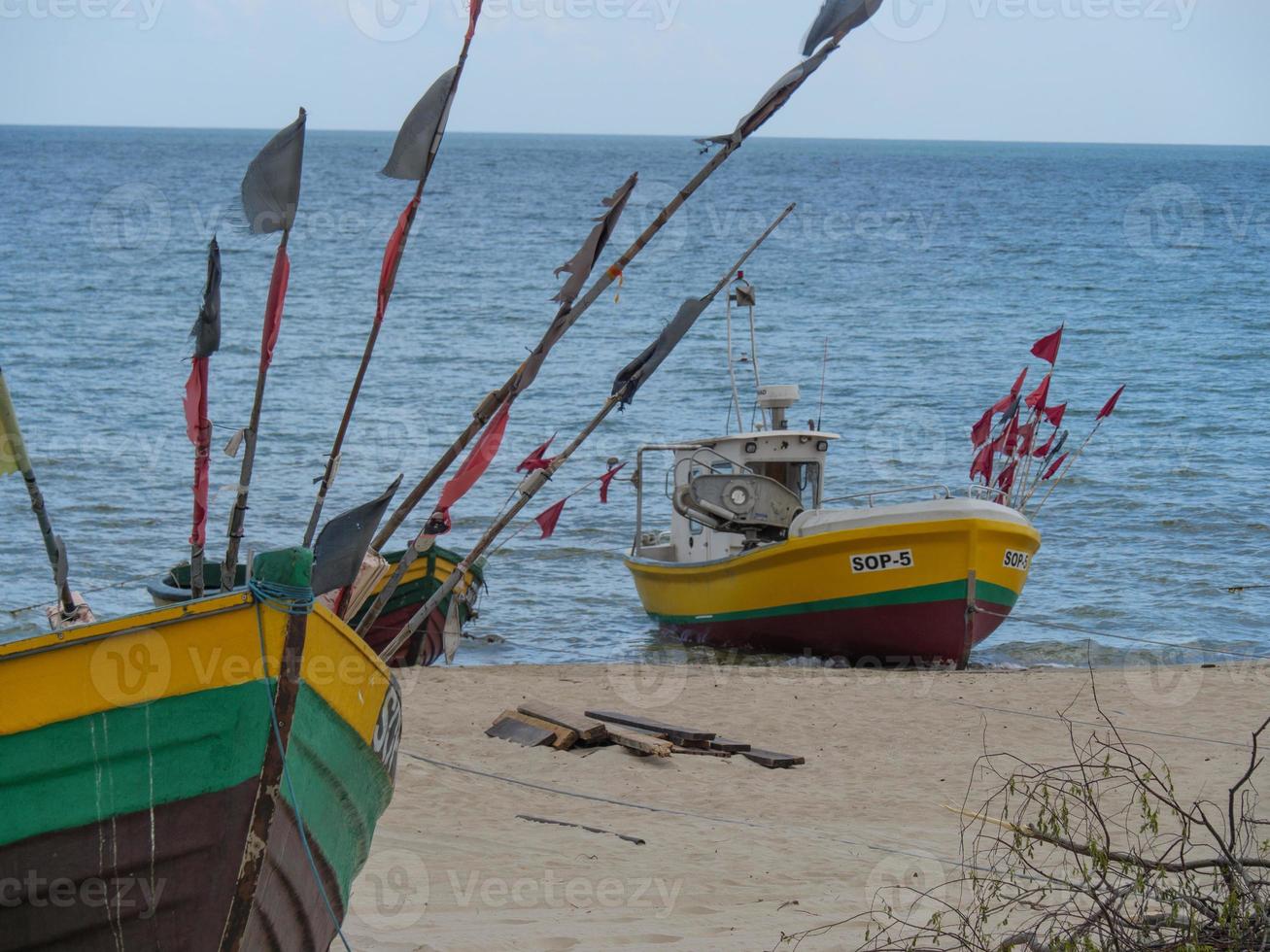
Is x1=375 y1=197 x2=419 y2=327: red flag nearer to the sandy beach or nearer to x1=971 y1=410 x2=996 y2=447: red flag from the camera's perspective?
the sandy beach

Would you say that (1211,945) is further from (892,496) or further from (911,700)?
(892,496)

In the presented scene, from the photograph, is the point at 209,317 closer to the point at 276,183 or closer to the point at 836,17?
the point at 276,183

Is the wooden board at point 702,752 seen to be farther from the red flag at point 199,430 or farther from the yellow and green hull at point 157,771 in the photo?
the yellow and green hull at point 157,771

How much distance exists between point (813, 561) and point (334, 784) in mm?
8475

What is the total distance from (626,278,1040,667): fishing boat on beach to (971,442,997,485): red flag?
0.88ft

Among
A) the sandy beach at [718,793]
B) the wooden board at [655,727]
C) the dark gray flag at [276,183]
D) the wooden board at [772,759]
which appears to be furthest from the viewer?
the wooden board at [655,727]

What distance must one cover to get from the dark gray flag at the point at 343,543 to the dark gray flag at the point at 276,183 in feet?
4.16

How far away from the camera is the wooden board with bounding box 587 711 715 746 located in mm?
10688

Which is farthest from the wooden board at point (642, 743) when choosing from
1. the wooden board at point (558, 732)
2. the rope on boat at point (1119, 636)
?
the rope on boat at point (1119, 636)

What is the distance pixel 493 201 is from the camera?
93500mm

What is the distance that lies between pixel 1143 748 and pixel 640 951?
17.2 feet

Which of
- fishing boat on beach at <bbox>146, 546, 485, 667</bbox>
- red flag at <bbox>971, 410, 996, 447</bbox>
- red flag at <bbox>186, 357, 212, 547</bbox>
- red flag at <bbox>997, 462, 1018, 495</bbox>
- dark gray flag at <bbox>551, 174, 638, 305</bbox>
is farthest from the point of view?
red flag at <bbox>997, 462, 1018, 495</bbox>

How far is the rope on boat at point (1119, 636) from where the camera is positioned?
584 inches

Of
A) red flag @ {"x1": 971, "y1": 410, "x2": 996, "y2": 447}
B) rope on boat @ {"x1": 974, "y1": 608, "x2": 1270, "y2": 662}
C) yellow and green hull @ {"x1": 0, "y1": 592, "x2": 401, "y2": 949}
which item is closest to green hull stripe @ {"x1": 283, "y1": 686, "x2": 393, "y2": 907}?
yellow and green hull @ {"x1": 0, "y1": 592, "x2": 401, "y2": 949}
